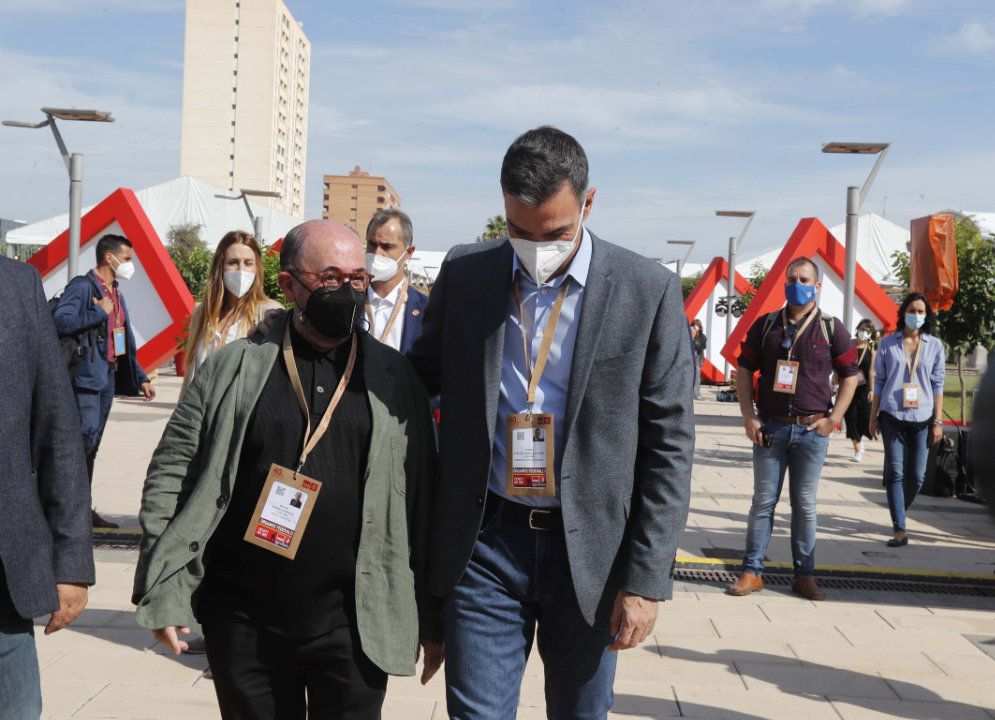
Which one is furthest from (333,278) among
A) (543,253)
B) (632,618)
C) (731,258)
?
(731,258)

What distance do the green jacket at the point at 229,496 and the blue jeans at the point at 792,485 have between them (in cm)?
439

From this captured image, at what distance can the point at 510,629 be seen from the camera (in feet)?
9.53

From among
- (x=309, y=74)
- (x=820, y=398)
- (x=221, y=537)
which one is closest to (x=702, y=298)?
(x=820, y=398)

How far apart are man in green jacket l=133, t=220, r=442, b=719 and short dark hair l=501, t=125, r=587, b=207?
0.53 m

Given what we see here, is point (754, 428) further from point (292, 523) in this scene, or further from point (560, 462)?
point (292, 523)

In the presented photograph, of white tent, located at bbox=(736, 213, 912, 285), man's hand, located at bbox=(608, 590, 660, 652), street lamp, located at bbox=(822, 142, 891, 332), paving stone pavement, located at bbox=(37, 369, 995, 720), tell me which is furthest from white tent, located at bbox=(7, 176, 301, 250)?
man's hand, located at bbox=(608, 590, 660, 652)

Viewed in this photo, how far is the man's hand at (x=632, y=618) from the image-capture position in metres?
2.77

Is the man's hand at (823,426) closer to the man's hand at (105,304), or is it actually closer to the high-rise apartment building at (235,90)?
the man's hand at (105,304)

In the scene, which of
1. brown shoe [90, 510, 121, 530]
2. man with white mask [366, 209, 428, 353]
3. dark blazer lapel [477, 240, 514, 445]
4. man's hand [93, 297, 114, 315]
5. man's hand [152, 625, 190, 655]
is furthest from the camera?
brown shoe [90, 510, 121, 530]

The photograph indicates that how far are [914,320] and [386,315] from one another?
17.7 ft

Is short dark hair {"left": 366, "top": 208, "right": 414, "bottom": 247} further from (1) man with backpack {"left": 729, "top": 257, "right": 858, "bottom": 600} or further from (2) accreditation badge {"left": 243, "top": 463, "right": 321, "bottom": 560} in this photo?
(2) accreditation badge {"left": 243, "top": 463, "right": 321, "bottom": 560}

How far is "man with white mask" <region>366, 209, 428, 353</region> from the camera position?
15.7 feet

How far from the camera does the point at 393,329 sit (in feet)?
15.9

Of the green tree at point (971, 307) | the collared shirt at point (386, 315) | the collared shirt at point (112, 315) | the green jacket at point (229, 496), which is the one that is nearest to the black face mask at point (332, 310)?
the green jacket at point (229, 496)
